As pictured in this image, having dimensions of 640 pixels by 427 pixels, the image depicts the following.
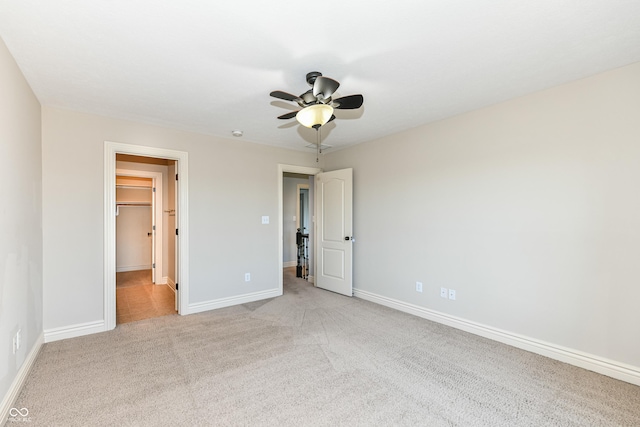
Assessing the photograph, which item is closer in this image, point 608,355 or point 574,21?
point 574,21

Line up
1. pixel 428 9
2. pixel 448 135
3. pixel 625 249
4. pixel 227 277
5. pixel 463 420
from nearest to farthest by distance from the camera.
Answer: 1. pixel 428 9
2. pixel 463 420
3. pixel 625 249
4. pixel 448 135
5. pixel 227 277

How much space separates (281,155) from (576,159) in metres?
3.68

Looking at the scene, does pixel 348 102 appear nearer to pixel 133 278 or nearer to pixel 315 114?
pixel 315 114

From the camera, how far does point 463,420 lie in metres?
1.82

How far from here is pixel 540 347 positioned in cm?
267

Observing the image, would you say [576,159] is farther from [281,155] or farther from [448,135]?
[281,155]

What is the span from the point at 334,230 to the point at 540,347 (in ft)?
9.88

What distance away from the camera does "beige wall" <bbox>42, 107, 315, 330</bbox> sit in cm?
302

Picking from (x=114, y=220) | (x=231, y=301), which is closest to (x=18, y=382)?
(x=114, y=220)

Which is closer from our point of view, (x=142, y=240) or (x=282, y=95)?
(x=282, y=95)

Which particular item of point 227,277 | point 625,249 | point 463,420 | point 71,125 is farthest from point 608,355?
point 71,125

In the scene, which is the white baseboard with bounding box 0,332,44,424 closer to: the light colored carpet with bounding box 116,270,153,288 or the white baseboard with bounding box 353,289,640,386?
the light colored carpet with bounding box 116,270,153,288

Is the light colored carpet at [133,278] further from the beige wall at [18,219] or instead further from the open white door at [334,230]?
the open white door at [334,230]

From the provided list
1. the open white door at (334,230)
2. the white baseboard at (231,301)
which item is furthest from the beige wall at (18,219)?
the open white door at (334,230)
